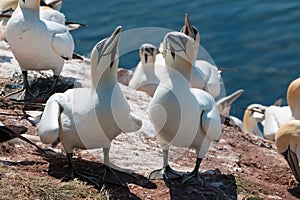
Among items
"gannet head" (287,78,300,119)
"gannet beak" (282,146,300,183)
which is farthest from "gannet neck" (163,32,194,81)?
"gannet head" (287,78,300,119)

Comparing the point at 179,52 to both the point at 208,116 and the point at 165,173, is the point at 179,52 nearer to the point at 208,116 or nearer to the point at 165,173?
the point at 208,116

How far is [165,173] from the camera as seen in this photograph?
6.03m

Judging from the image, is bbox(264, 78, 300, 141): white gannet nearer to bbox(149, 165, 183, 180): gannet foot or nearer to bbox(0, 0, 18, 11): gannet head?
bbox(0, 0, 18, 11): gannet head

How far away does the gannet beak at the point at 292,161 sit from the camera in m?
6.77

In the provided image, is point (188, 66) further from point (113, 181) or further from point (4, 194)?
point (4, 194)

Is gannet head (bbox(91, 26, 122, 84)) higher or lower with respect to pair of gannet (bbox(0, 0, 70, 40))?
higher

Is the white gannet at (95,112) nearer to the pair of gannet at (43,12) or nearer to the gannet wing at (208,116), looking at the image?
the gannet wing at (208,116)

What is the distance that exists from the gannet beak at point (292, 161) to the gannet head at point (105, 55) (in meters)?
2.04

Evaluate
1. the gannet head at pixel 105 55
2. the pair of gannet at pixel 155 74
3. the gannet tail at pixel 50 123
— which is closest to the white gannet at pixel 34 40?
the gannet tail at pixel 50 123

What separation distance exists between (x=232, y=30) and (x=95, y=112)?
32.4ft

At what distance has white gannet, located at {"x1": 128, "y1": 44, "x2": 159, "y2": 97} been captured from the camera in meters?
10.2

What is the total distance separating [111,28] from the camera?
49.7 feet

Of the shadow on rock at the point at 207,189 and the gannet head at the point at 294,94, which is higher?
the shadow on rock at the point at 207,189

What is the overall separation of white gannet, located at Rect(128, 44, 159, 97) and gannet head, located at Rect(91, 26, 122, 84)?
14.3 ft
